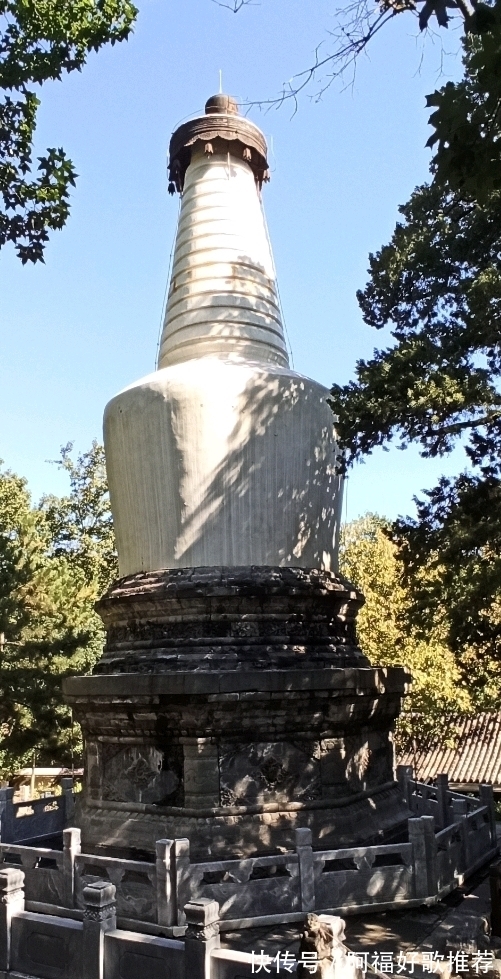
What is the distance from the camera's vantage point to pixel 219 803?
27.6 ft

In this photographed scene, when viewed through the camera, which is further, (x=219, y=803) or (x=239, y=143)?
(x=239, y=143)

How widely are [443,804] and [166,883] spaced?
16.6 ft

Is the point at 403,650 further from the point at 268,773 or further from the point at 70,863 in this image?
the point at 70,863

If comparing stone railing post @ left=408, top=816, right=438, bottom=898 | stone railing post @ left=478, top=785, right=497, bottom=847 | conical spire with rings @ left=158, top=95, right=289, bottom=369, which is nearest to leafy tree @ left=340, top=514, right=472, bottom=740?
stone railing post @ left=478, top=785, right=497, bottom=847

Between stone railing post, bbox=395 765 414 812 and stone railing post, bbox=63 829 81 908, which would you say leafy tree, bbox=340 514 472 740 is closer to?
stone railing post, bbox=395 765 414 812

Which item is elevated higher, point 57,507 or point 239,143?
point 239,143

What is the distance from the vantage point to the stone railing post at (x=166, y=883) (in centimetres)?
669

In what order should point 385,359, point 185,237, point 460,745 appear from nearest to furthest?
point 385,359
point 185,237
point 460,745

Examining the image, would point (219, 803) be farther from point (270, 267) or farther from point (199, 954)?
point (270, 267)

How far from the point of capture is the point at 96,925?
5.85m

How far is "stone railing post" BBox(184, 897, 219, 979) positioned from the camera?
5.32 metres

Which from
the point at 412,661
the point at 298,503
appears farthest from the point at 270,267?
the point at 412,661

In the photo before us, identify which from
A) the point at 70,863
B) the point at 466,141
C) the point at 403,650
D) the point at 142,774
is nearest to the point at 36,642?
the point at 403,650

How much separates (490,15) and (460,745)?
20.5 meters
